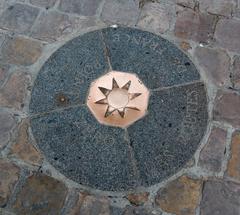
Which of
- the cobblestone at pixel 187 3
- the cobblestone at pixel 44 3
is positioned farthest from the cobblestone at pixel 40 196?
the cobblestone at pixel 187 3

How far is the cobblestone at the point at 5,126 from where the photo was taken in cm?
311

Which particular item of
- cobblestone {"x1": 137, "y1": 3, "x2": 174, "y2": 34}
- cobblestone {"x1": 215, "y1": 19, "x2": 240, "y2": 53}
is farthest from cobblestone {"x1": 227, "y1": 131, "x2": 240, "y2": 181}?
cobblestone {"x1": 137, "y1": 3, "x2": 174, "y2": 34}

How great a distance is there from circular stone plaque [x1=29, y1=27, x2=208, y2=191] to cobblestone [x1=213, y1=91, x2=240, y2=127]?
0.11 meters

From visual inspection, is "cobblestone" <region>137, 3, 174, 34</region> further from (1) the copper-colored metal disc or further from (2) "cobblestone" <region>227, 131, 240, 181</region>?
(2) "cobblestone" <region>227, 131, 240, 181</region>

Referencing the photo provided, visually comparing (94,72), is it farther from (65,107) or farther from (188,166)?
(188,166)

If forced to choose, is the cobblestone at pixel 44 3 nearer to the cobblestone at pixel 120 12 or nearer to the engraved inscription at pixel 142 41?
the cobblestone at pixel 120 12

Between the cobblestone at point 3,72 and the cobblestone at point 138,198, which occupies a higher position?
the cobblestone at point 3,72

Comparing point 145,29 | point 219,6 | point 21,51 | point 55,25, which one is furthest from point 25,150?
point 219,6

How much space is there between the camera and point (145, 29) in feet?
11.6

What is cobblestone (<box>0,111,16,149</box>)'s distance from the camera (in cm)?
311

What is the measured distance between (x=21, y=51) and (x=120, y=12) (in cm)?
90

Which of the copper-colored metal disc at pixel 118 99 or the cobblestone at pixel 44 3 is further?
the cobblestone at pixel 44 3

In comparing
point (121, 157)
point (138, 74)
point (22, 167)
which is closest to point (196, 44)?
point (138, 74)

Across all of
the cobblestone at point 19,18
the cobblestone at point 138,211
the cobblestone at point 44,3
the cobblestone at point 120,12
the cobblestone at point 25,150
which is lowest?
the cobblestone at point 138,211
